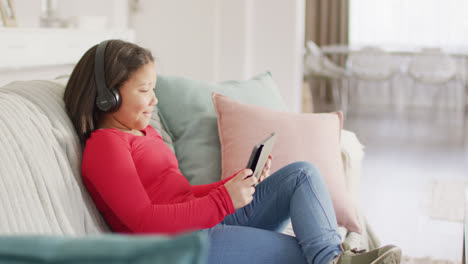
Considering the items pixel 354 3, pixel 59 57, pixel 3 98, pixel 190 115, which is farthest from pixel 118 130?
pixel 354 3

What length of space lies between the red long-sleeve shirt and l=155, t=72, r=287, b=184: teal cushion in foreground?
1.23 feet

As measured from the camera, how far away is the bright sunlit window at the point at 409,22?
6.65 meters

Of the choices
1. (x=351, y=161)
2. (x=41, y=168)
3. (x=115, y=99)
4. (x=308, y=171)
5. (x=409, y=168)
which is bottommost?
(x=409, y=168)

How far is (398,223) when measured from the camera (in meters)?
2.89

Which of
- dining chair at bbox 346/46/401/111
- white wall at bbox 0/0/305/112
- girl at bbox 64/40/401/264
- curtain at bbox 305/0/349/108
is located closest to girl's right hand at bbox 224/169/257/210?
girl at bbox 64/40/401/264

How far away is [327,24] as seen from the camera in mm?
7152

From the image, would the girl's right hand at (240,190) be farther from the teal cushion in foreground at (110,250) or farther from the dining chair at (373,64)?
the dining chair at (373,64)

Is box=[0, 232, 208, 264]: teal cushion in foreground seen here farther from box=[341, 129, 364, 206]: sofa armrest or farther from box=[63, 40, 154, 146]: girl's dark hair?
box=[341, 129, 364, 206]: sofa armrest

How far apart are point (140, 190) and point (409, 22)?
626 cm

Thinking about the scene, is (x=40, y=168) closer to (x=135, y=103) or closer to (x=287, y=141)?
(x=135, y=103)

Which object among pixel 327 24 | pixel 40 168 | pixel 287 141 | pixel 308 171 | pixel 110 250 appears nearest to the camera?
pixel 110 250

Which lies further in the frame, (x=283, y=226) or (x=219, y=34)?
(x=219, y=34)

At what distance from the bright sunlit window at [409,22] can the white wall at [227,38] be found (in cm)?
336

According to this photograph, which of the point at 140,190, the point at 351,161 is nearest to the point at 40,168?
the point at 140,190
